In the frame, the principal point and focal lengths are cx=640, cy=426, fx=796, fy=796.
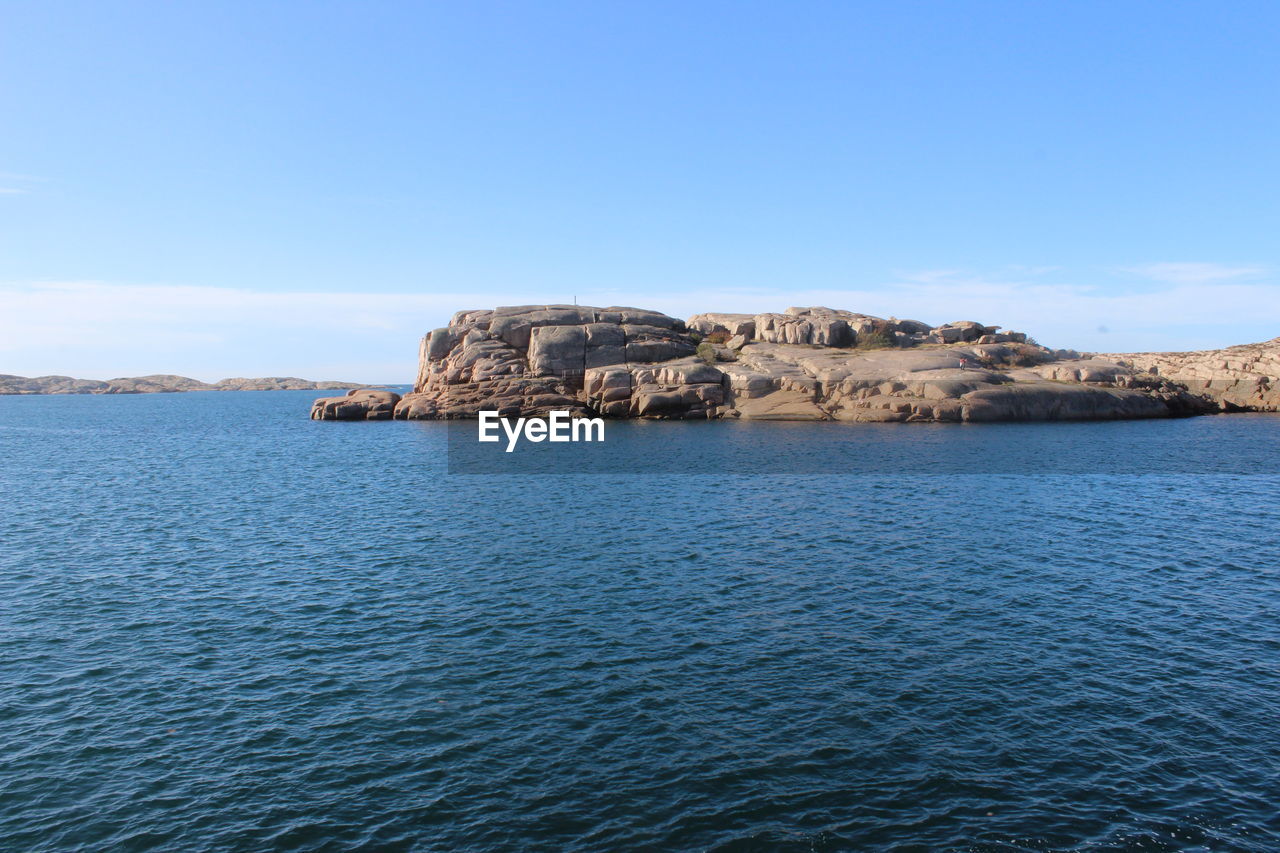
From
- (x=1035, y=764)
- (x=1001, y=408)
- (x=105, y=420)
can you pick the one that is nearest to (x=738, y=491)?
(x=1035, y=764)

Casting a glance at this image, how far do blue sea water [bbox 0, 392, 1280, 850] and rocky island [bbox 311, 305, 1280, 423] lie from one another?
151ft

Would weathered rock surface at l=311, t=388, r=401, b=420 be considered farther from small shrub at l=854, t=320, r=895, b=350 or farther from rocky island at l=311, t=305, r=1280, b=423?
small shrub at l=854, t=320, r=895, b=350

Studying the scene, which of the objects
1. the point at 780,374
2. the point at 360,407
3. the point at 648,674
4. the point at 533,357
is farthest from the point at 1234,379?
the point at 360,407

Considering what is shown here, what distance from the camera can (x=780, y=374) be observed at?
103 metres

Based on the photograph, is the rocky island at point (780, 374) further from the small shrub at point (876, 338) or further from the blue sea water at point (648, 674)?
the blue sea water at point (648, 674)

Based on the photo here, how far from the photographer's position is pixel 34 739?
21109 millimetres

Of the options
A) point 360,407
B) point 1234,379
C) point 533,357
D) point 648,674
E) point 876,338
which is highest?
point 876,338

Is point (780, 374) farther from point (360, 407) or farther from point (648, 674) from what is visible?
point (648, 674)

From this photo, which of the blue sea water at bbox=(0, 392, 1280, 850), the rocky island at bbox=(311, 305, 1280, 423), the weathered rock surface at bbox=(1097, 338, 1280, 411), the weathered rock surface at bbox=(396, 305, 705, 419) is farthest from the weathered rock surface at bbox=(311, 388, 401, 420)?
the weathered rock surface at bbox=(1097, 338, 1280, 411)

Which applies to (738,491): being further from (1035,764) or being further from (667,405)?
(667,405)

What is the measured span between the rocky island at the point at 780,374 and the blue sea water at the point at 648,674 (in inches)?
1807

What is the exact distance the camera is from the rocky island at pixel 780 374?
9738 centimetres

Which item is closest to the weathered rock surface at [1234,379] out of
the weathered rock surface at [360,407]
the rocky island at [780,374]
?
the rocky island at [780,374]

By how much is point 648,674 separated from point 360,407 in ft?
338
